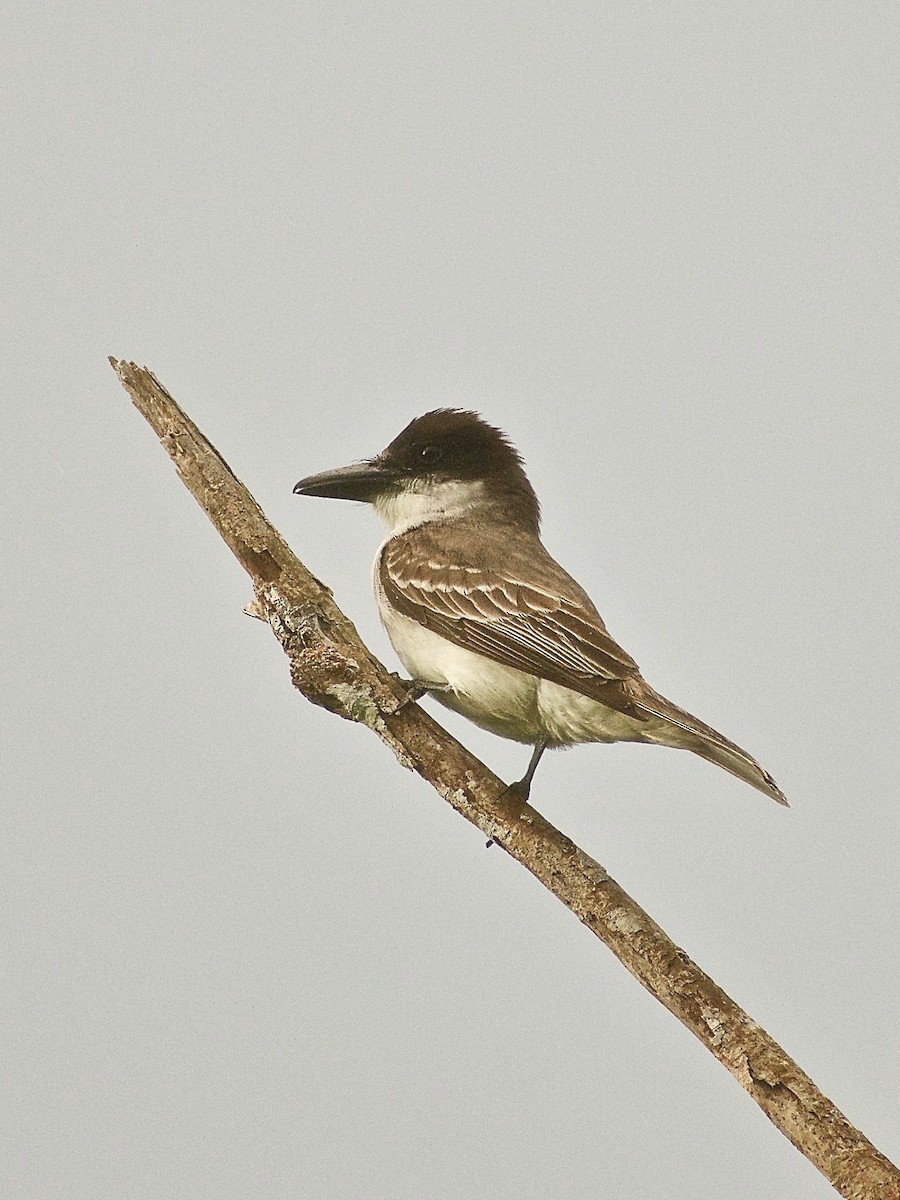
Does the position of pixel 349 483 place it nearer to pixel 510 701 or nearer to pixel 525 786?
pixel 510 701

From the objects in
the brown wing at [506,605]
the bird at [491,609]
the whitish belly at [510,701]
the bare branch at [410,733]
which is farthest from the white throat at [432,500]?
the bare branch at [410,733]

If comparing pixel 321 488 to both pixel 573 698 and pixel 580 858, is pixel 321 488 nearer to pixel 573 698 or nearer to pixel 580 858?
pixel 573 698

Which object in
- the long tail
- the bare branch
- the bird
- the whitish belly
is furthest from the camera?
the whitish belly

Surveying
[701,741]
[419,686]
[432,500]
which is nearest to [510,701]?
[419,686]

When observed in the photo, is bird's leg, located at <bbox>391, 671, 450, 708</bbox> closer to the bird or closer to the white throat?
the bird

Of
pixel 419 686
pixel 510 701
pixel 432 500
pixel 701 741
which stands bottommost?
pixel 701 741

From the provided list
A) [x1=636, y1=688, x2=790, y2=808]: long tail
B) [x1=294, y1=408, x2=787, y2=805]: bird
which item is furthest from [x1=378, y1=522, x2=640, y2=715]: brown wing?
[x1=636, y1=688, x2=790, y2=808]: long tail
